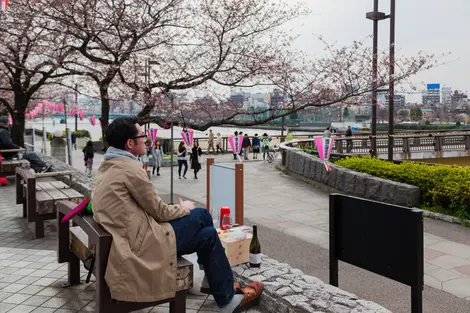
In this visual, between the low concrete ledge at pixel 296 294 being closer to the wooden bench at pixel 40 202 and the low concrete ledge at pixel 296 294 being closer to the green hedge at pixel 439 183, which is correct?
the wooden bench at pixel 40 202

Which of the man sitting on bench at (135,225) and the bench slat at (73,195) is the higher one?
the man sitting on bench at (135,225)

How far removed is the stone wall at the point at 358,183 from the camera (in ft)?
32.0

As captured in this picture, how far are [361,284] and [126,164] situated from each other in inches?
141

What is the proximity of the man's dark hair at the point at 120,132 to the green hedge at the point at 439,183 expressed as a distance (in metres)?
7.58

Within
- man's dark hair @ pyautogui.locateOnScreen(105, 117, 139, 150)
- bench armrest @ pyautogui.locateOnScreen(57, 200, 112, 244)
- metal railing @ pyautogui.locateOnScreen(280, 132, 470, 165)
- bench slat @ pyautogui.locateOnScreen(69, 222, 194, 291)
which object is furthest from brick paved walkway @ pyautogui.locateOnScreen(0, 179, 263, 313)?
metal railing @ pyautogui.locateOnScreen(280, 132, 470, 165)

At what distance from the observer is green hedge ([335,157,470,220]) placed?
8789mm

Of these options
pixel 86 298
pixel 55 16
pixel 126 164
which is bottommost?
pixel 86 298

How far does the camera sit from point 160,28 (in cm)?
938

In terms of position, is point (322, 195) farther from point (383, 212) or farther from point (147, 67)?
point (383, 212)

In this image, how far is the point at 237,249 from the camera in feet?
14.4

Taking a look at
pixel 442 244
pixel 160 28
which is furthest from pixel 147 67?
pixel 442 244

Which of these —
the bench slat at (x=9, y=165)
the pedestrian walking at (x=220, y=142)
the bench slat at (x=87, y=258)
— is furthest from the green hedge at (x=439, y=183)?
the pedestrian walking at (x=220, y=142)

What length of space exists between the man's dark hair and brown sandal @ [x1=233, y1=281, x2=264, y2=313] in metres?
1.69

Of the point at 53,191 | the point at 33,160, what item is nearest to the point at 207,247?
the point at 53,191
